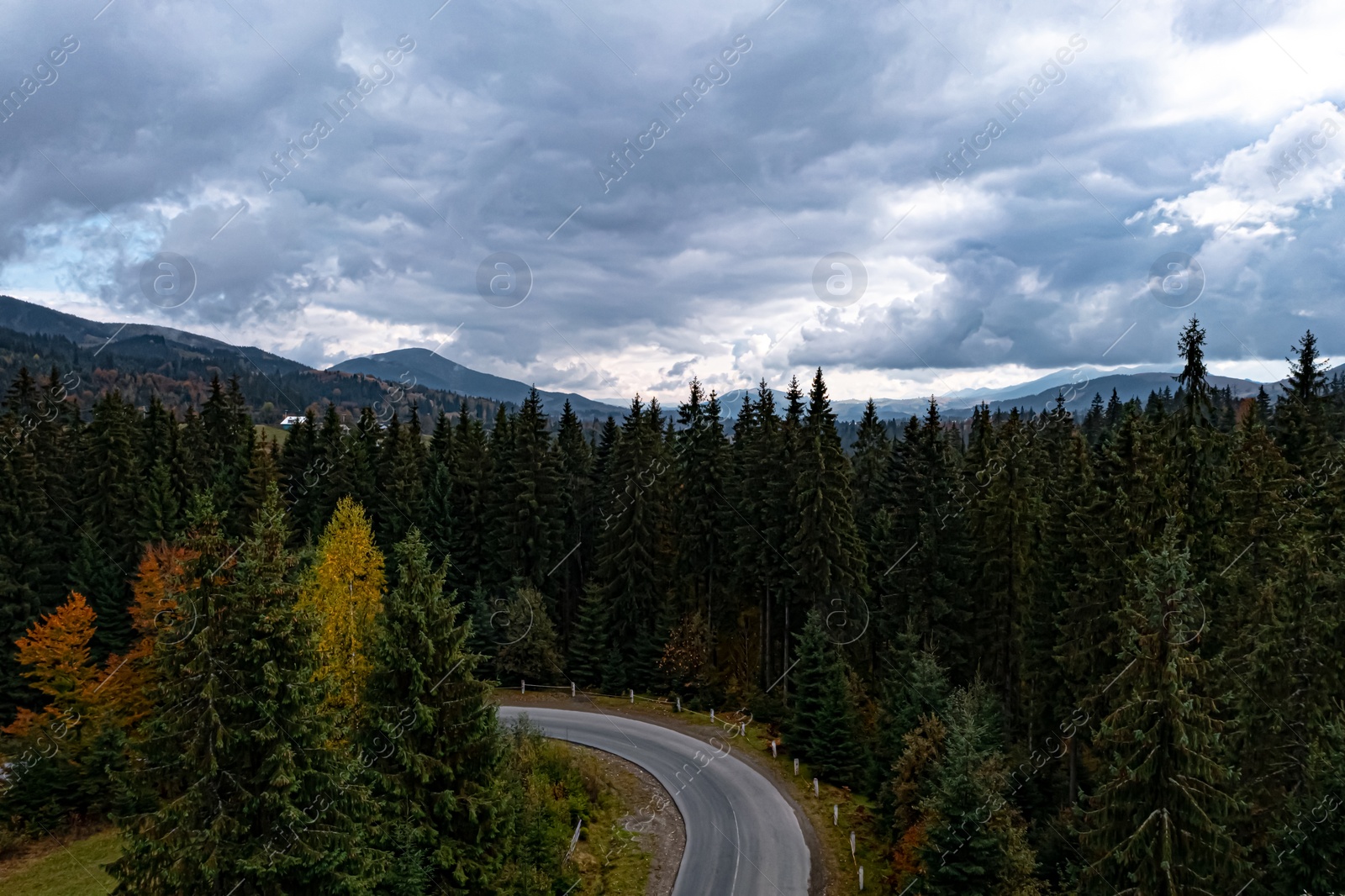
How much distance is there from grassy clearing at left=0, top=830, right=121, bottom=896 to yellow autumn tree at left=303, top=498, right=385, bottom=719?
31.6 feet

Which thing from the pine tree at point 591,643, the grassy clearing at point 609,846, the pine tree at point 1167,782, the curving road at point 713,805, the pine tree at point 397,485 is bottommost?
the grassy clearing at point 609,846

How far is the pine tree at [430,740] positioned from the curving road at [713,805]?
885 cm

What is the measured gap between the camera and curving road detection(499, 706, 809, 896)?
2486cm

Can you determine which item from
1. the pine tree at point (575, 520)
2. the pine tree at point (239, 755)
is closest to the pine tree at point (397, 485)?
the pine tree at point (575, 520)

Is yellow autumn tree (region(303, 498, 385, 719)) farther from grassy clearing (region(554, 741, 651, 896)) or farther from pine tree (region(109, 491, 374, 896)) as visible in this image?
grassy clearing (region(554, 741, 651, 896))

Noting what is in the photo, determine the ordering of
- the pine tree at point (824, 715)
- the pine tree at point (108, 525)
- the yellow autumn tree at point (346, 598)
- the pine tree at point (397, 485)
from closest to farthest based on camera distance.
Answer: the yellow autumn tree at point (346, 598)
the pine tree at point (824, 715)
the pine tree at point (108, 525)
the pine tree at point (397, 485)

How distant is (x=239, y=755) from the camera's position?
604 inches

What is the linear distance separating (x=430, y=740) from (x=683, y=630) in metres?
26.2

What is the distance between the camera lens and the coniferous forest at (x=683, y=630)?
1592 centimetres

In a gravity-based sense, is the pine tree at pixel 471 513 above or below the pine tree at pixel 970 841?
above

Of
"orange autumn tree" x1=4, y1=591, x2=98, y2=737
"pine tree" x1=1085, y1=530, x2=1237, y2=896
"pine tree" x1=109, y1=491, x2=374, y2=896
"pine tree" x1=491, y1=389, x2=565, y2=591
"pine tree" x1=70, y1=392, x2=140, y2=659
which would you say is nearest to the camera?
"pine tree" x1=109, y1=491, x2=374, y2=896

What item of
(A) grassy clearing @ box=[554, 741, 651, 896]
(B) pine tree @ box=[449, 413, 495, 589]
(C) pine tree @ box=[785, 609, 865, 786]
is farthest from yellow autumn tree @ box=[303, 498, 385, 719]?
(C) pine tree @ box=[785, 609, 865, 786]

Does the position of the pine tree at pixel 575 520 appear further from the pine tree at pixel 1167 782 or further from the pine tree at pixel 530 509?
the pine tree at pixel 1167 782

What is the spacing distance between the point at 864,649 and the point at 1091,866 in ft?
81.8
